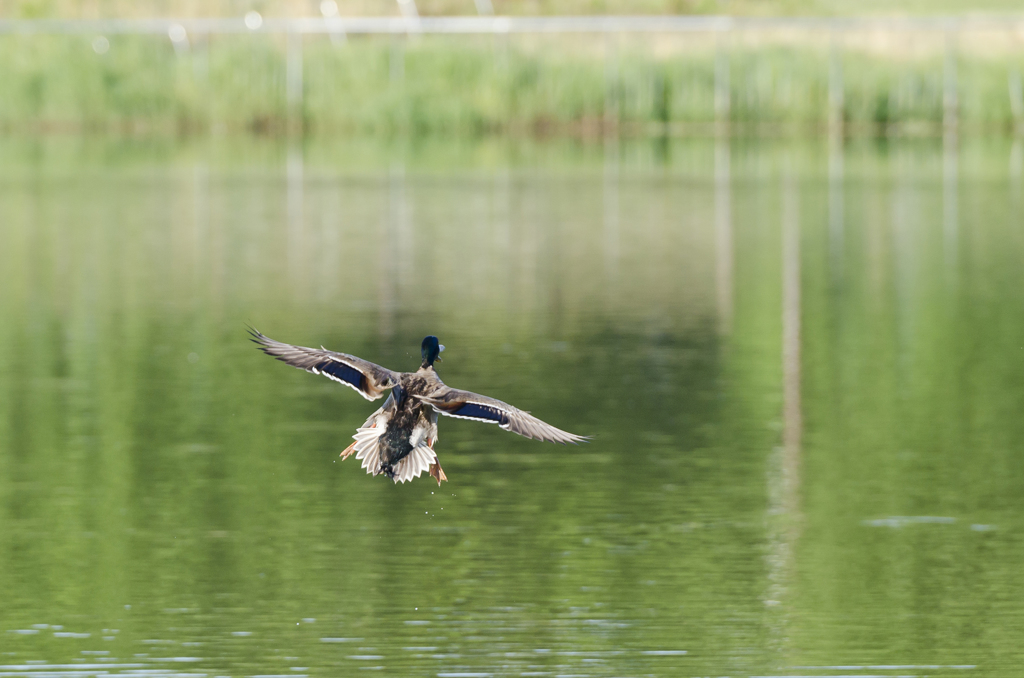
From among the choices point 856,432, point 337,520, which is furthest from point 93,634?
point 856,432

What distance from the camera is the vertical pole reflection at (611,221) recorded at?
19.8m

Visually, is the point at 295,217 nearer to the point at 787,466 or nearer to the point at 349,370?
the point at 787,466

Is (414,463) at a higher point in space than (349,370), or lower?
lower

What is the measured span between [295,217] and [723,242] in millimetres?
5895

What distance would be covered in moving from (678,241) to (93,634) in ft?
51.6

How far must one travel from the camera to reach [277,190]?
2961 cm

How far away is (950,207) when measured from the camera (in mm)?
27328

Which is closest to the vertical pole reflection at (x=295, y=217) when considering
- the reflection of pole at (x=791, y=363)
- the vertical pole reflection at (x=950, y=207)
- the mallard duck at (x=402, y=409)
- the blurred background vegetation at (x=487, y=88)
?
the reflection of pole at (x=791, y=363)

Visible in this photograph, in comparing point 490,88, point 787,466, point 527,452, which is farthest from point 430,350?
point 490,88

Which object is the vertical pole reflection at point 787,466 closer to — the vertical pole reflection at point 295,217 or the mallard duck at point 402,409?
the mallard duck at point 402,409

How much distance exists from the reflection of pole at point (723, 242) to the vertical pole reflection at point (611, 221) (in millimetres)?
1022

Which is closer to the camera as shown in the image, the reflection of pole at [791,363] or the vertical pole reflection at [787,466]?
the vertical pole reflection at [787,466]

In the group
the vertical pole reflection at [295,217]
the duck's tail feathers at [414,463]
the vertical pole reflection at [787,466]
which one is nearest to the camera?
the duck's tail feathers at [414,463]

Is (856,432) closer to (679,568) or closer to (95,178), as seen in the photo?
(679,568)
